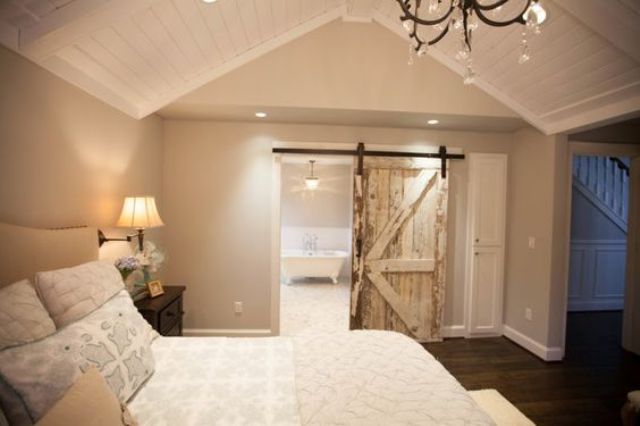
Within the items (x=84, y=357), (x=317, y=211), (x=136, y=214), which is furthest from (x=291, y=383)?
(x=317, y=211)

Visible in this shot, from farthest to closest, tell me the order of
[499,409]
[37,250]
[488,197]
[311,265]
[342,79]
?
[311,265] → [488,197] → [342,79] → [499,409] → [37,250]

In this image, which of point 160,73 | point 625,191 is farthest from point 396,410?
point 625,191

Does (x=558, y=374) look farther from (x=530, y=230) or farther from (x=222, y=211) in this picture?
(x=222, y=211)

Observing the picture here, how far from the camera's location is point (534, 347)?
317 centimetres

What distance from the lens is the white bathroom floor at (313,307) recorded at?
12.5 feet

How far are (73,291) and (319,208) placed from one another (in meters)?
5.18

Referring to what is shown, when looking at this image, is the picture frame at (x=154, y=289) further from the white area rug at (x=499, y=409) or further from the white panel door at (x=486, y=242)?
the white panel door at (x=486, y=242)

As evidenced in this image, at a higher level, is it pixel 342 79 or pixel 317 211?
pixel 342 79

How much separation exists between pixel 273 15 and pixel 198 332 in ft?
10.0

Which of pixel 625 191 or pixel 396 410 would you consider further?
pixel 625 191

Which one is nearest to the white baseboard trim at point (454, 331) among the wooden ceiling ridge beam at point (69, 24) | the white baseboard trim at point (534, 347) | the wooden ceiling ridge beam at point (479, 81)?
the white baseboard trim at point (534, 347)

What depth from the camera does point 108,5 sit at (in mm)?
1590

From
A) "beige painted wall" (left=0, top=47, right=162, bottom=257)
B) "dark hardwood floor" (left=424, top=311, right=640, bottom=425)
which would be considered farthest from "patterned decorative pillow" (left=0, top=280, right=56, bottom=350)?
"dark hardwood floor" (left=424, top=311, right=640, bottom=425)

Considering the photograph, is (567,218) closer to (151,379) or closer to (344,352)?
(344,352)
